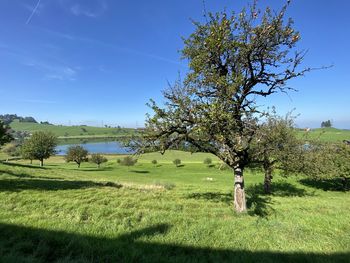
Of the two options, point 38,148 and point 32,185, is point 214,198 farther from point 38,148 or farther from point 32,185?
point 38,148

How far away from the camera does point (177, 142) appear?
1316 centimetres

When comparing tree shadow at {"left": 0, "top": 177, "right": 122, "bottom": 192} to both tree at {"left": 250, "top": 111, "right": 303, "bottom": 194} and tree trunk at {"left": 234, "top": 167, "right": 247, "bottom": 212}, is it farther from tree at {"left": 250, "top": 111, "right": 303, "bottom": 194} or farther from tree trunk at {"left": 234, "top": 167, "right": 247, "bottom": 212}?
tree at {"left": 250, "top": 111, "right": 303, "bottom": 194}

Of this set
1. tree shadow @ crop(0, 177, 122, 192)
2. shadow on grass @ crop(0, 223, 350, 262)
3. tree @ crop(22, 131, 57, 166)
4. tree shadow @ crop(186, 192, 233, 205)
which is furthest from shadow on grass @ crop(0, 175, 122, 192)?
tree @ crop(22, 131, 57, 166)

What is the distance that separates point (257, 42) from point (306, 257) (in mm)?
9458

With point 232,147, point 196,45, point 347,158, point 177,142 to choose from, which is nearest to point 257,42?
point 196,45

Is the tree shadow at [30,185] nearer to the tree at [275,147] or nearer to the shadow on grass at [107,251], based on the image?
the shadow on grass at [107,251]

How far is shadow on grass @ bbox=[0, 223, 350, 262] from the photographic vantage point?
4.92m

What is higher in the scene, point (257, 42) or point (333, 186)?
point (257, 42)

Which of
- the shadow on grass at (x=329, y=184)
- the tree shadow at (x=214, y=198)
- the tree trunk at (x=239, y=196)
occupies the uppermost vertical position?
the tree trunk at (x=239, y=196)

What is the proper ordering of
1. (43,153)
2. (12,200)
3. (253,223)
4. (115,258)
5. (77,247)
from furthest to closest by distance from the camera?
(43,153), (12,200), (253,223), (77,247), (115,258)

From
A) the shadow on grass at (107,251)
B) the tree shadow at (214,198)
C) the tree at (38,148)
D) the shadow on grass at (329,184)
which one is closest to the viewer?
the shadow on grass at (107,251)

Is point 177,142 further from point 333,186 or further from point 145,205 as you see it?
point 333,186

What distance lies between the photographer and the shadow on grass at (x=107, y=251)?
4.92 meters

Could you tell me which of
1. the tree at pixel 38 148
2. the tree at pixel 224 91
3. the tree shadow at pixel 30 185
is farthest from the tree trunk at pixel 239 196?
the tree at pixel 38 148
